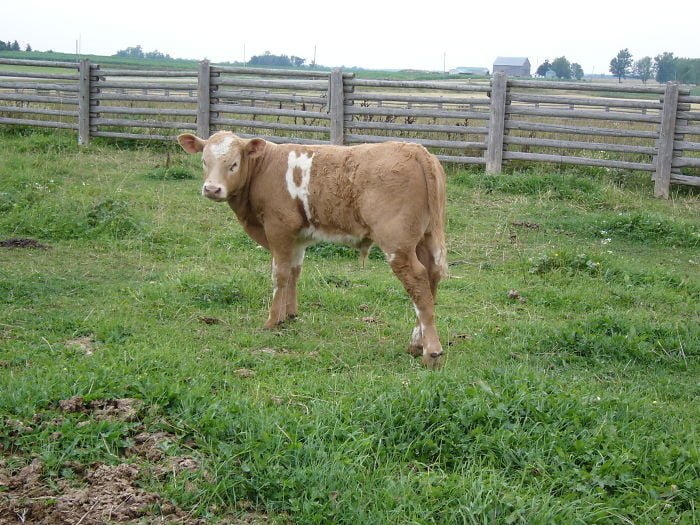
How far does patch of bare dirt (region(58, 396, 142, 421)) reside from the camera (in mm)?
4348

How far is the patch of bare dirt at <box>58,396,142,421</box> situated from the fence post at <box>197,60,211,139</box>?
12173 millimetres

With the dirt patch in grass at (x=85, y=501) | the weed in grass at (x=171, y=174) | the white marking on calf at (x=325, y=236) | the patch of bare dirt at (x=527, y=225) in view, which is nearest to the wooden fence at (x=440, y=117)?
the weed in grass at (x=171, y=174)

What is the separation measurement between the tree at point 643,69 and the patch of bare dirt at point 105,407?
321 feet

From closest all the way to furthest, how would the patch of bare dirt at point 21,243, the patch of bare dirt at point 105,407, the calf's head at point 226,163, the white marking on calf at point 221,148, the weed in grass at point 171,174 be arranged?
the patch of bare dirt at point 105,407
the calf's head at point 226,163
the white marking on calf at point 221,148
the patch of bare dirt at point 21,243
the weed in grass at point 171,174

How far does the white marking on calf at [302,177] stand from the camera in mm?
6609

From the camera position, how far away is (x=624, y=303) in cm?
763

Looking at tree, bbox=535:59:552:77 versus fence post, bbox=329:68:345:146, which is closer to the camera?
fence post, bbox=329:68:345:146

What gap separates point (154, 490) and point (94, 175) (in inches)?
392

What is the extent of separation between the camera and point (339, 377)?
5438 mm

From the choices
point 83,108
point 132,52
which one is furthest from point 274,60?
point 83,108

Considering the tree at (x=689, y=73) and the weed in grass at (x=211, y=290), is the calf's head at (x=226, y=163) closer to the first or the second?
the weed in grass at (x=211, y=290)

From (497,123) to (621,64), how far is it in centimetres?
10022

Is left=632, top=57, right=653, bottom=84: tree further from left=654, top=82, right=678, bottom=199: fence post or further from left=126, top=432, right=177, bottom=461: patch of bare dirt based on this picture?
left=126, top=432, right=177, bottom=461: patch of bare dirt

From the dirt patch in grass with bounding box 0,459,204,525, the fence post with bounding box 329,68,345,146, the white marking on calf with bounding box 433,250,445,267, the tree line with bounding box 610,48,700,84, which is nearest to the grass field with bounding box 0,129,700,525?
the dirt patch in grass with bounding box 0,459,204,525
